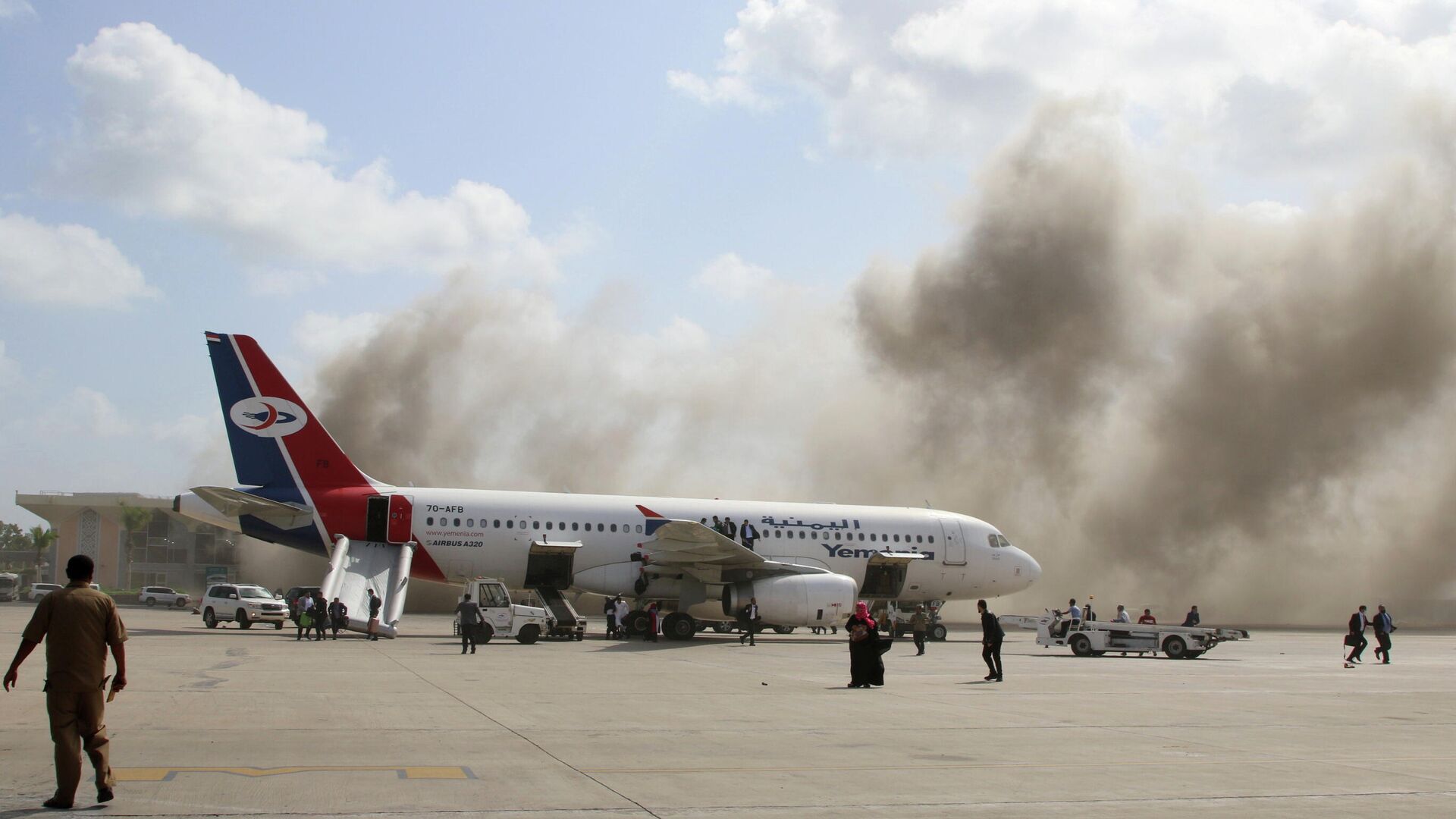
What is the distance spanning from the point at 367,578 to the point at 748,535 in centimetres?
952

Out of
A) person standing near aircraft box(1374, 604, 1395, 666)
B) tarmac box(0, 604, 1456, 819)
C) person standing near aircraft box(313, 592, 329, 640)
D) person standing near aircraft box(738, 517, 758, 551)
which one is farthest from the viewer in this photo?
person standing near aircraft box(738, 517, 758, 551)

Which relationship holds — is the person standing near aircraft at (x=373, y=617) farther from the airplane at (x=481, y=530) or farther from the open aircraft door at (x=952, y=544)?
the open aircraft door at (x=952, y=544)

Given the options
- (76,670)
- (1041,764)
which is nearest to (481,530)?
(1041,764)

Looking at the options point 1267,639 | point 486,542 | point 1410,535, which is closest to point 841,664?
point 486,542

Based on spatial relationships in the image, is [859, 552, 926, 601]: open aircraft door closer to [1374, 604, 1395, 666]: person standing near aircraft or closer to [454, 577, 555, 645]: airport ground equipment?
[454, 577, 555, 645]: airport ground equipment

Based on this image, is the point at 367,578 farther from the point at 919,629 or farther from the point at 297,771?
the point at 297,771

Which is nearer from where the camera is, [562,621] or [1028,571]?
[562,621]

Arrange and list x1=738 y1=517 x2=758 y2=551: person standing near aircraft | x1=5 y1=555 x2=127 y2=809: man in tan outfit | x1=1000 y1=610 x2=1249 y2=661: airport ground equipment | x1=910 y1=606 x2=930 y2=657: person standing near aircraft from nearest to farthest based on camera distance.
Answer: x1=5 y1=555 x2=127 y2=809: man in tan outfit < x1=1000 y1=610 x2=1249 y2=661: airport ground equipment < x1=910 y1=606 x2=930 y2=657: person standing near aircraft < x1=738 y1=517 x2=758 y2=551: person standing near aircraft

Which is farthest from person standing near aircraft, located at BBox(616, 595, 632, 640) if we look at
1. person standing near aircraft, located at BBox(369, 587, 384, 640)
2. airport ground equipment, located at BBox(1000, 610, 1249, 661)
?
airport ground equipment, located at BBox(1000, 610, 1249, 661)

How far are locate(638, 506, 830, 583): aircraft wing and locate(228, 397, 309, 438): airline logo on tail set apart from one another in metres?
8.98

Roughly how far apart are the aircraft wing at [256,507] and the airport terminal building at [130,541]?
5775 centimetres

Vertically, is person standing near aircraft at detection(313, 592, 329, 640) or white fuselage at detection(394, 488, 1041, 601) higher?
white fuselage at detection(394, 488, 1041, 601)

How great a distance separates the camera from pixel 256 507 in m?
29.0

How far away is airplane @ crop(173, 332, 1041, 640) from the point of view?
95.8ft
